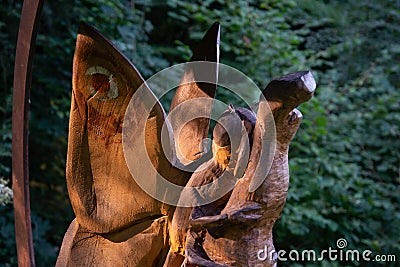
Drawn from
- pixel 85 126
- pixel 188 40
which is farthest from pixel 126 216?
pixel 188 40

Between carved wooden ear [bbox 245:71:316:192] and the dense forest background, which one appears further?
the dense forest background

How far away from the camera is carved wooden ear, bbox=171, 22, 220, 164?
1.21m

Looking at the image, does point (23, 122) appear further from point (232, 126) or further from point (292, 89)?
point (292, 89)

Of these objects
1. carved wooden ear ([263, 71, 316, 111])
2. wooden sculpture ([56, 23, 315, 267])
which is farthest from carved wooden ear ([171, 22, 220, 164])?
carved wooden ear ([263, 71, 316, 111])

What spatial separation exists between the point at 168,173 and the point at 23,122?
388mm

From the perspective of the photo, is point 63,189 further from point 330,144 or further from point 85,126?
point 85,126

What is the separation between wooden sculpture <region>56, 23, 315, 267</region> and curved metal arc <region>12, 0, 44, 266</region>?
152 millimetres

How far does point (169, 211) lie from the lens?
1.14m

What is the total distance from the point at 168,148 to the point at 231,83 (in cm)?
153

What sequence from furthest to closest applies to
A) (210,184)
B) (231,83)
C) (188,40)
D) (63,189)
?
(188,40), (63,189), (231,83), (210,184)

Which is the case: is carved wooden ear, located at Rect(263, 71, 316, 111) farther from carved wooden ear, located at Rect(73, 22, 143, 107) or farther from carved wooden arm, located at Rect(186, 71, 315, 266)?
carved wooden ear, located at Rect(73, 22, 143, 107)

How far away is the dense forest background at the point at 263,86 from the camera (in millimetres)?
2477

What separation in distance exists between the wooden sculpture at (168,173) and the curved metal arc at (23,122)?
0.15 metres

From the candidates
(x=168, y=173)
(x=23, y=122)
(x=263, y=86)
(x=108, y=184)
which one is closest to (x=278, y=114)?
(x=168, y=173)
